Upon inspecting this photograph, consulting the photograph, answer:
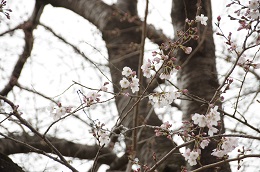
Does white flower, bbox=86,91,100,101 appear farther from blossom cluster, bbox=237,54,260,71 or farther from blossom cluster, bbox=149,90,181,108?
blossom cluster, bbox=237,54,260,71

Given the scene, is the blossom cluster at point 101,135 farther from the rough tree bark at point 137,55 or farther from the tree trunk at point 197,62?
the tree trunk at point 197,62

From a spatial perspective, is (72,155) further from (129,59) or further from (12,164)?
(12,164)

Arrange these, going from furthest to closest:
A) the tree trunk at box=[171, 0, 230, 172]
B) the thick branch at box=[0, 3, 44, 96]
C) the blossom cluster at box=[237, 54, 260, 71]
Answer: the thick branch at box=[0, 3, 44, 96] < the tree trunk at box=[171, 0, 230, 172] < the blossom cluster at box=[237, 54, 260, 71]

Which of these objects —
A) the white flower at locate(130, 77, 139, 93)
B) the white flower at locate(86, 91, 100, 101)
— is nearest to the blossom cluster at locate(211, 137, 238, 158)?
the white flower at locate(130, 77, 139, 93)

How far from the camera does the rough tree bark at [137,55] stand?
2.43 m

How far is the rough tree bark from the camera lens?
2426 mm

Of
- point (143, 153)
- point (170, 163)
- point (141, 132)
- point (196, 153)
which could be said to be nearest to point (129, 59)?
point (141, 132)

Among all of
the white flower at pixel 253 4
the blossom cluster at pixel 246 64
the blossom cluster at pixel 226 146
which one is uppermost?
the white flower at pixel 253 4

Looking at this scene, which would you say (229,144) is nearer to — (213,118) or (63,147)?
(213,118)

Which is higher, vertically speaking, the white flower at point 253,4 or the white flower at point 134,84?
the white flower at point 253,4

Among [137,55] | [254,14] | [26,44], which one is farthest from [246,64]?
[26,44]

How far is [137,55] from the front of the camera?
3.60 m

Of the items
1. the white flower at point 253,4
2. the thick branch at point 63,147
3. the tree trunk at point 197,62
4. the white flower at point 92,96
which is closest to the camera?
the white flower at point 253,4

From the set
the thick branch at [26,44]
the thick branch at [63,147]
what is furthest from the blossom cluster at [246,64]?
the thick branch at [26,44]
